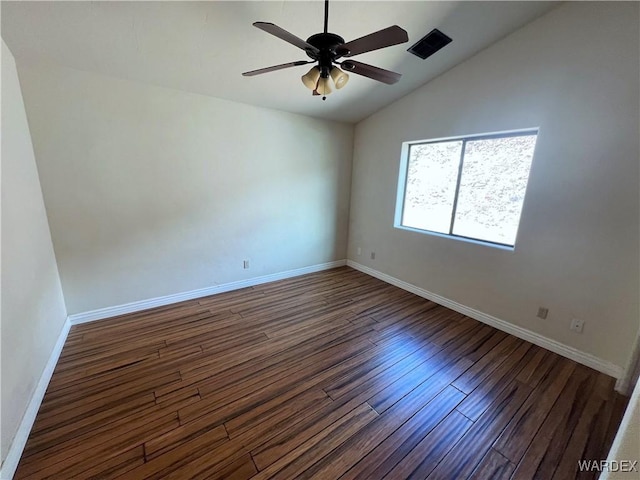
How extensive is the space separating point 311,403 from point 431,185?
2.99 metres

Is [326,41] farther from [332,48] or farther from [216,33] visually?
[216,33]

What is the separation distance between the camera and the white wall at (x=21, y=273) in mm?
1435

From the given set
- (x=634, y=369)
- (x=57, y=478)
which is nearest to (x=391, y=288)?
(x=634, y=369)

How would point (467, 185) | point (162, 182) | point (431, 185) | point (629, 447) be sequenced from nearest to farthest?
point (629, 447), point (162, 182), point (467, 185), point (431, 185)

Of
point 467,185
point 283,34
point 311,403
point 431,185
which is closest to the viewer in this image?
point 283,34

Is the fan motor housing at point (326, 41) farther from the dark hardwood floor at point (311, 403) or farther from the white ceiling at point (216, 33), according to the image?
the dark hardwood floor at point (311, 403)

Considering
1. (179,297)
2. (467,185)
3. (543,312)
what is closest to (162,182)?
(179,297)

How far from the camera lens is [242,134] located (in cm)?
322

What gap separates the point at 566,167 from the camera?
226 cm

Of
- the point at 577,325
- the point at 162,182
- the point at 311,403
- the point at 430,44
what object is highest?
the point at 430,44

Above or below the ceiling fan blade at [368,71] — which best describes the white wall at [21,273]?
below

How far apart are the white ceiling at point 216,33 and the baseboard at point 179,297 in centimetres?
233

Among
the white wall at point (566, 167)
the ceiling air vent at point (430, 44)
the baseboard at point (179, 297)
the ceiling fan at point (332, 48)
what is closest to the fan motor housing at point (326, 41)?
the ceiling fan at point (332, 48)

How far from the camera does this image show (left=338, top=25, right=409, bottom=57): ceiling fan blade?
4.58 feet
